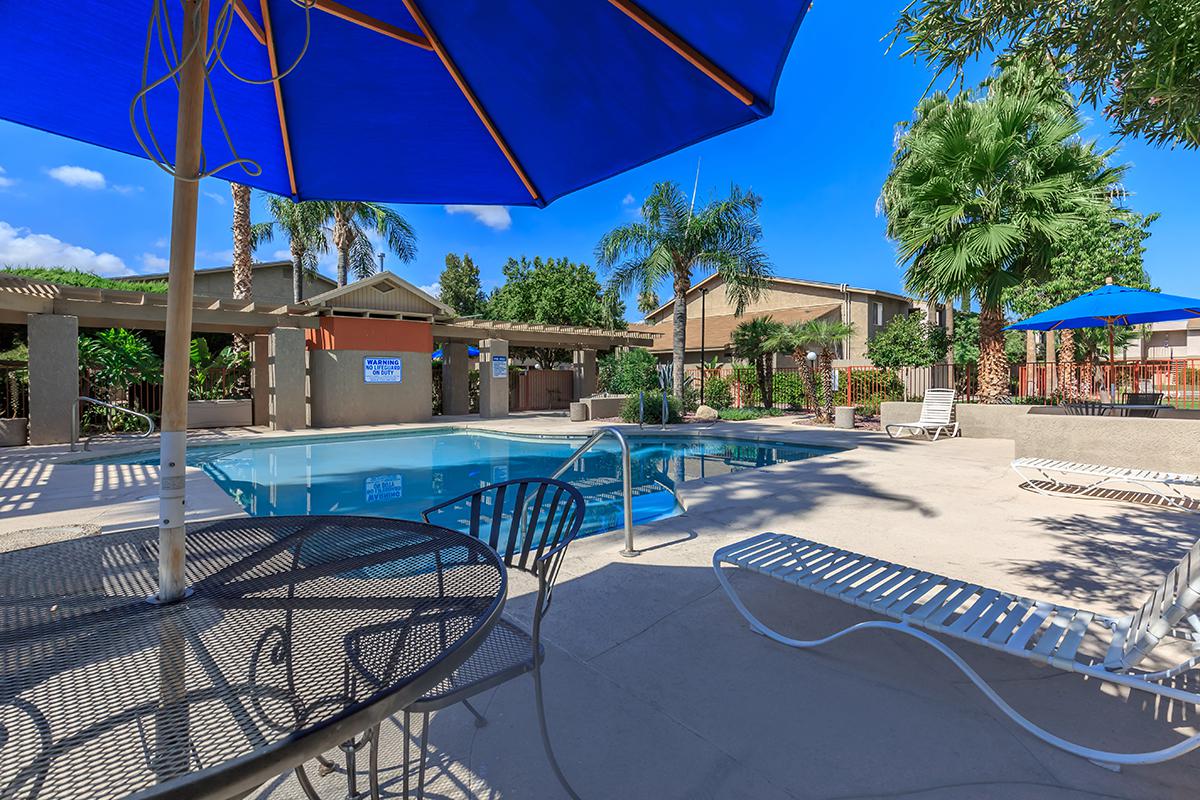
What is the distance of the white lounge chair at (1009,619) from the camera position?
1.71 metres

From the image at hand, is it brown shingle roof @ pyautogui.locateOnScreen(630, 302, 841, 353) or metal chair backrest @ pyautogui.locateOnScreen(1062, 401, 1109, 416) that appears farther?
brown shingle roof @ pyautogui.locateOnScreen(630, 302, 841, 353)

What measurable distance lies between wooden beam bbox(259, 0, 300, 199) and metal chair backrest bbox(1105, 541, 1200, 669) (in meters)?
3.83

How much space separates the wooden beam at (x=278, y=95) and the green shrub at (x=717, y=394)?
18391 mm

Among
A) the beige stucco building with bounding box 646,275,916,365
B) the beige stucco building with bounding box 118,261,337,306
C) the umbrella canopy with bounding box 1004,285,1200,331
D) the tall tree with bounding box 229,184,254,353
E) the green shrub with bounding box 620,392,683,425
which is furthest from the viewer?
the beige stucco building with bounding box 646,275,916,365

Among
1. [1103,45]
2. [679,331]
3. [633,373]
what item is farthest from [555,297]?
[1103,45]

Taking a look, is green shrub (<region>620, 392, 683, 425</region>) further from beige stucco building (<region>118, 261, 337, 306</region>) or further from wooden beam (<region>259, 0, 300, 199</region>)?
beige stucco building (<region>118, 261, 337, 306</region>)

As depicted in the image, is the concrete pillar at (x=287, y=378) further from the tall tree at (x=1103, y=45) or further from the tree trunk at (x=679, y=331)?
the tall tree at (x=1103, y=45)

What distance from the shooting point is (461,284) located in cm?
4281

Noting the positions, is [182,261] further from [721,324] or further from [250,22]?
[721,324]

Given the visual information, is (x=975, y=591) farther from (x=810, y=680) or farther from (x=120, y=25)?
(x=120, y=25)

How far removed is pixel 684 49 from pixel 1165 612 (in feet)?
8.34

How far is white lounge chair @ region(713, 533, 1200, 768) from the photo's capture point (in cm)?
171

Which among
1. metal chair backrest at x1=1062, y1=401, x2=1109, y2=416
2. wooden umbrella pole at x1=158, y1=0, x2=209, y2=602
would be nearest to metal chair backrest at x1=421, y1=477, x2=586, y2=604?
wooden umbrella pole at x1=158, y1=0, x2=209, y2=602

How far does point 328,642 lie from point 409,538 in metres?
0.66
